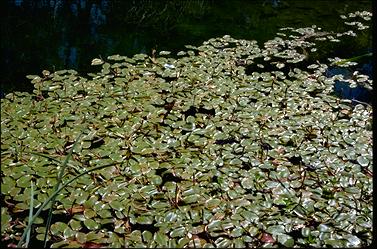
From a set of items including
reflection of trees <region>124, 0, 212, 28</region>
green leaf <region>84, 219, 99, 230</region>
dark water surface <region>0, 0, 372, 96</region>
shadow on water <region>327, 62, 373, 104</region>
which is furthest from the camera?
reflection of trees <region>124, 0, 212, 28</region>

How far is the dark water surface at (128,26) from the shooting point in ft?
13.3

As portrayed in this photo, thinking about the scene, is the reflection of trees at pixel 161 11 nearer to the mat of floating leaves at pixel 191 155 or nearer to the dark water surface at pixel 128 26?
the dark water surface at pixel 128 26

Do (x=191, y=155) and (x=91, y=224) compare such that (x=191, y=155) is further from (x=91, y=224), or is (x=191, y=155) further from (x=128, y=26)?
(x=128, y=26)

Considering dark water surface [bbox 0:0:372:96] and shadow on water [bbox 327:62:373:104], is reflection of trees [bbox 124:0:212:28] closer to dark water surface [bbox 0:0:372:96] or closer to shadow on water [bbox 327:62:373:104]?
dark water surface [bbox 0:0:372:96]

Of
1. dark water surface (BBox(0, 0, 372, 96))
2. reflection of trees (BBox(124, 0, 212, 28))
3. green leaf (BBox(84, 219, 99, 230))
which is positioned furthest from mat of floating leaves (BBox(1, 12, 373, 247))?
reflection of trees (BBox(124, 0, 212, 28))

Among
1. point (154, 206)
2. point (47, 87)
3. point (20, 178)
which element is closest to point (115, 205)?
point (154, 206)

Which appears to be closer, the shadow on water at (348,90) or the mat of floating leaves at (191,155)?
the mat of floating leaves at (191,155)

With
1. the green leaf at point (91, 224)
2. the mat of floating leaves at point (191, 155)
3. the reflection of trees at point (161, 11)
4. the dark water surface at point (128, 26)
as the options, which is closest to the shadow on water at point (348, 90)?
the mat of floating leaves at point (191, 155)

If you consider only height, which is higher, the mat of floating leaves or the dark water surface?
the dark water surface

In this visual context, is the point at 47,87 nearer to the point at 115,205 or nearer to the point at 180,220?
the point at 115,205

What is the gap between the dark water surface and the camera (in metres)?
→ 4.05

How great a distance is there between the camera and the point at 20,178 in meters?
2.33

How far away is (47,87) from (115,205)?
1.57m

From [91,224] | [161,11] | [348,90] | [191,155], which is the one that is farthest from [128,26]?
[91,224]
